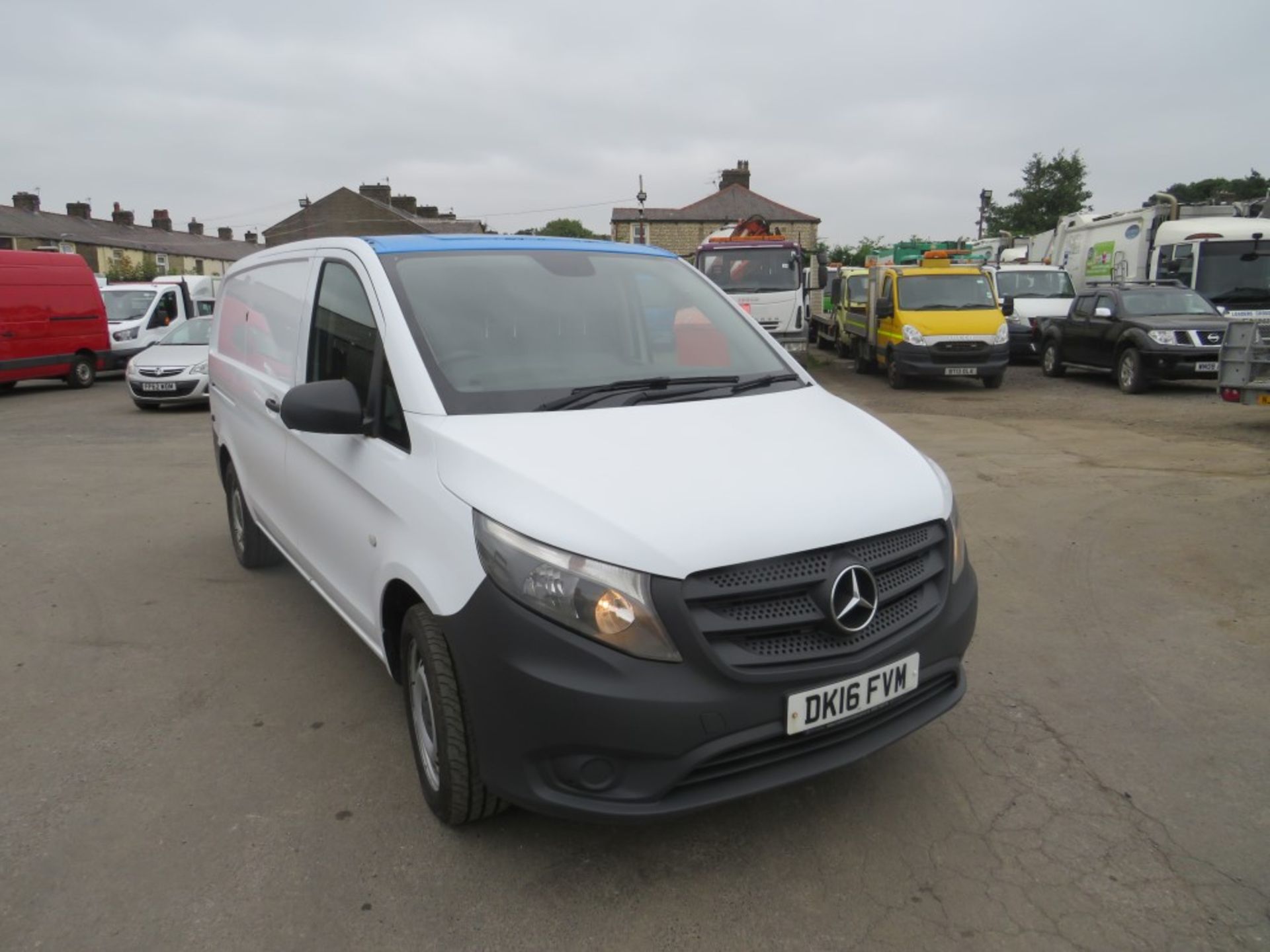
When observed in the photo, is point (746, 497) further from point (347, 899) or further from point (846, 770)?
point (347, 899)

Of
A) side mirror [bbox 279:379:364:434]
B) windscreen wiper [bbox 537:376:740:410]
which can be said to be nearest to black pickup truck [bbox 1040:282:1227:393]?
windscreen wiper [bbox 537:376:740:410]

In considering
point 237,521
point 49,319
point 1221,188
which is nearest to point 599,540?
point 237,521

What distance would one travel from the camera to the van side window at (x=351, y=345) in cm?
316

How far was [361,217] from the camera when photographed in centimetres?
6494

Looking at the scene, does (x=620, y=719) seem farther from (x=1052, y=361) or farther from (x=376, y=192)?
(x=376, y=192)

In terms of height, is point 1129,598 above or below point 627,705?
below

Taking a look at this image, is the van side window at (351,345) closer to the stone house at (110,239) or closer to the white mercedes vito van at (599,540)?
the white mercedes vito van at (599,540)

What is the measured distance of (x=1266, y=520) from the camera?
254 inches

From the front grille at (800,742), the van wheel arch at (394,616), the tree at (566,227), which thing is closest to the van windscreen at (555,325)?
the van wheel arch at (394,616)

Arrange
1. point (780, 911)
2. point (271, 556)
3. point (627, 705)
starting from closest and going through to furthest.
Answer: point (627, 705) → point (780, 911) → point (271, 556)

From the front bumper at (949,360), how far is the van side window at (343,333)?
13.0 metres

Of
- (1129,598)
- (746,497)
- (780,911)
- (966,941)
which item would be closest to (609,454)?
(746,497)

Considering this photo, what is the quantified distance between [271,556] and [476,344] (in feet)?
10.7

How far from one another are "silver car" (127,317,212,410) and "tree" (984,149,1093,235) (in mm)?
51613
